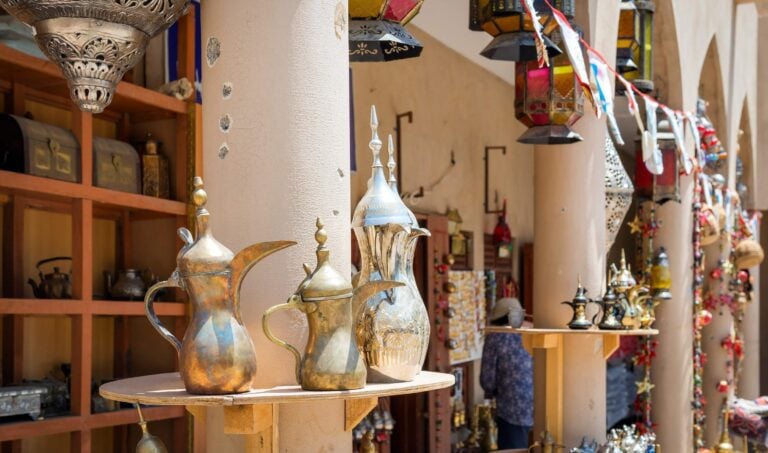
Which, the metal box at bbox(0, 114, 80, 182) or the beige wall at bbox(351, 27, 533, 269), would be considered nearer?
the metal box at bbox(0, 114, 80, 182)

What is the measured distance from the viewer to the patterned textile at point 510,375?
22.6 ft

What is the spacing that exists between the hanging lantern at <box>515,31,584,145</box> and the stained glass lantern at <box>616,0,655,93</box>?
1.40 metres

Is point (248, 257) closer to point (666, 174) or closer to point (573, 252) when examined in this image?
point (573, 252)

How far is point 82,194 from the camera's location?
11.0ft

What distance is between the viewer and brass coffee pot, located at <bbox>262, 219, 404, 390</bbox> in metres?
1.99

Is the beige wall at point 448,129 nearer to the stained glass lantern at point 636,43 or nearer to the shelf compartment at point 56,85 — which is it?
the stained glass lantern at point 636,43

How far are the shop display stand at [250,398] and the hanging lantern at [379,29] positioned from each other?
1115 mm

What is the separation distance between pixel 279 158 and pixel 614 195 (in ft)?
11.0

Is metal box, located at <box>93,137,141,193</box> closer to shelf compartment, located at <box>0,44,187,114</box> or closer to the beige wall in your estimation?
shelf compartment, located at <box>0,44,187,114</box>

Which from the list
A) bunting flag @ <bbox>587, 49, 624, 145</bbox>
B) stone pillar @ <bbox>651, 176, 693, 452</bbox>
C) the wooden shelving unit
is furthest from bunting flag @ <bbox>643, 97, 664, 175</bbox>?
the wooden shelving unit

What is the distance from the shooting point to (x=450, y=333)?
7.41 metres

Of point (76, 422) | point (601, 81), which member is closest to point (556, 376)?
point (601, 81)

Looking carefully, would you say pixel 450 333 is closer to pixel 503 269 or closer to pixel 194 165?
pixel 503 269

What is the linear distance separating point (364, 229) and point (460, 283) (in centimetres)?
541
